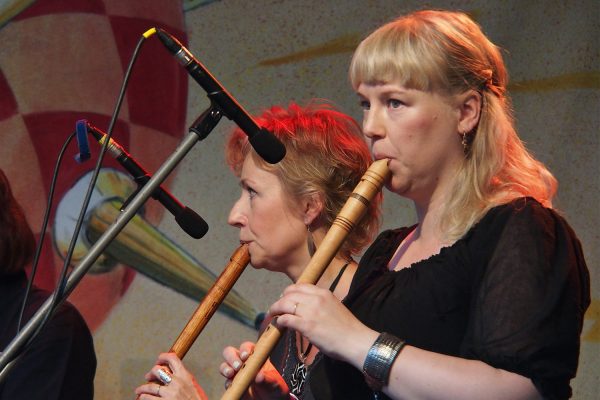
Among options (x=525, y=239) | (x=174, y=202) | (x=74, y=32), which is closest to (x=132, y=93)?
Answer: (x=74, y=32)

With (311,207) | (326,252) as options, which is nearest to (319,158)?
(311,207)

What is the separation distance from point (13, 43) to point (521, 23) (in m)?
1.90

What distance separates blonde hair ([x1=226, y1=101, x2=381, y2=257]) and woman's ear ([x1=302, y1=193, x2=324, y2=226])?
0.04 ft

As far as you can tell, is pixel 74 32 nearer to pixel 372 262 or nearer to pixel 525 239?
pixel 372 262

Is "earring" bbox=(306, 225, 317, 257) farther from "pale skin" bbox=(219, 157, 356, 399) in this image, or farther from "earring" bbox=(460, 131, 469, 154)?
"earring" bbox=(460, 131, 469, 154)

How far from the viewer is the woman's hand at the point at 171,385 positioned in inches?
78.5

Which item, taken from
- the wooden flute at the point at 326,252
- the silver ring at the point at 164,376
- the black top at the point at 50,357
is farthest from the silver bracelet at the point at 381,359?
the black top at the point at 50,357

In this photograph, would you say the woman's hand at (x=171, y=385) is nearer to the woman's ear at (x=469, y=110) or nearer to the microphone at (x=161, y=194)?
the microphone at (x=161, y=194)

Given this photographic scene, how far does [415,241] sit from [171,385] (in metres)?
0.62

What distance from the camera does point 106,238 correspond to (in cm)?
162

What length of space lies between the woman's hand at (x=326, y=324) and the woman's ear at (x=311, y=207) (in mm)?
596

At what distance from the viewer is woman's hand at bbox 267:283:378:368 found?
1.58 m

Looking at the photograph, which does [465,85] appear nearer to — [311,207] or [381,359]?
[381,359]

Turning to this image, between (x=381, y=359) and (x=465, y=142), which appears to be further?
(x=465, y=142)
